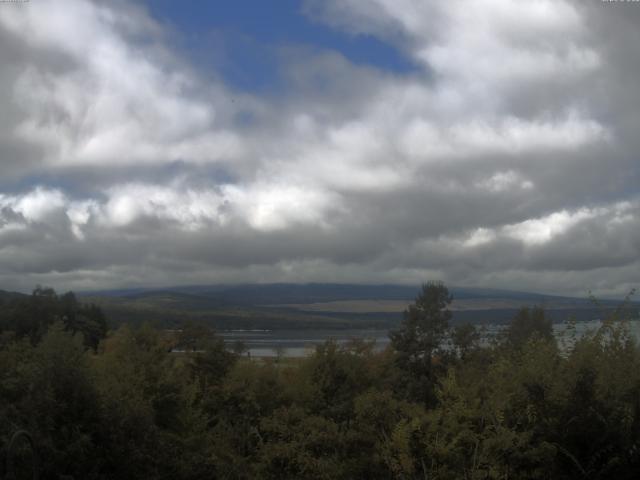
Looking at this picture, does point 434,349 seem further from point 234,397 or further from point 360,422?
point 360,422

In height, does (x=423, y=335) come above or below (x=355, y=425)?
below

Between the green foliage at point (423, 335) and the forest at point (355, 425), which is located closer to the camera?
the forest at point (355, 425)

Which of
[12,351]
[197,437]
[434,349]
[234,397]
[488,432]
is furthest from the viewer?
[434,349]

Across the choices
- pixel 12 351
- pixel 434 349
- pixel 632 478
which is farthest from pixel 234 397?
pixel 434 349

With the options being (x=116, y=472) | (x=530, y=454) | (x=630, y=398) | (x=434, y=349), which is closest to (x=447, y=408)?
(x=530, y=454)

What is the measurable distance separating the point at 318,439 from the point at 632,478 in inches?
301

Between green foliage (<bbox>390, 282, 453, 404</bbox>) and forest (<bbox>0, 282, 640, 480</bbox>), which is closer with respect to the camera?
forest (<bbox>0, 282, 640, 480</bbox>)

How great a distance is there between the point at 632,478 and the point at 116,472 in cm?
1127

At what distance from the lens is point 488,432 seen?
17.1m

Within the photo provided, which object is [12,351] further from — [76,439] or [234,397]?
[76,439]

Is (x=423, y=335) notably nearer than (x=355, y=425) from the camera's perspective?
No

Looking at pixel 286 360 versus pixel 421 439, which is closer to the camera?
pixel 421 439

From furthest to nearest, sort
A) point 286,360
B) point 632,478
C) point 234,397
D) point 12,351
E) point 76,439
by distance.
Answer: point 286,360, point 234,397, point 12,351, point 632,478, point 76,439

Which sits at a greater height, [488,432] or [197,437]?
[488,432]
